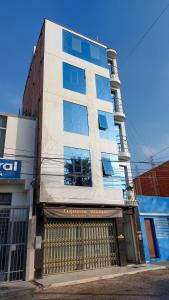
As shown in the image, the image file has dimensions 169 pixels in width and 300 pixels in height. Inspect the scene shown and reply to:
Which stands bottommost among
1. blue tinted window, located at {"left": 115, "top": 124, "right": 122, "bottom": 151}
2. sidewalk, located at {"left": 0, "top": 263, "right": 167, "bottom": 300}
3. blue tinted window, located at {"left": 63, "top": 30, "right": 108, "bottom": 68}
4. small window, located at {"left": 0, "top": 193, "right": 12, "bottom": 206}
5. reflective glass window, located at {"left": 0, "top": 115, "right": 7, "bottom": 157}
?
sidewalk, located at {"left": 0, "top": 263, "right": 167, "bottom": 300}

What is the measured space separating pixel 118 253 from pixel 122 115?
10.9m

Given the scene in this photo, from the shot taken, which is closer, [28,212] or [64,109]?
[28,212]

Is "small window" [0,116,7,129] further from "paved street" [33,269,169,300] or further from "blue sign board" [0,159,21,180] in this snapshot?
"paved street" [33,269,169,300]

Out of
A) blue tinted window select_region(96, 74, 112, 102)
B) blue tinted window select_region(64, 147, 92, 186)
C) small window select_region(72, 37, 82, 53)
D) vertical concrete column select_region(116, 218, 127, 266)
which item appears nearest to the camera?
vertical concrete column select_region(116, 218, 127, 266)

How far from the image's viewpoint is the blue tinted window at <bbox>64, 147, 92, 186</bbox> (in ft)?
46.7

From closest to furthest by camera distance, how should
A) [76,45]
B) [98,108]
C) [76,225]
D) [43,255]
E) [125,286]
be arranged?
1. [125,286]
2. [43,255]
3. [76,225]
4. [98,108]
5. [76,45]

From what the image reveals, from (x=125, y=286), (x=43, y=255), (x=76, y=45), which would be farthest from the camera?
(x=76, y=45)

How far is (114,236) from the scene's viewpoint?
1438 centimetres

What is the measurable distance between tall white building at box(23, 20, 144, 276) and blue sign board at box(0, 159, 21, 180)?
1.21 m

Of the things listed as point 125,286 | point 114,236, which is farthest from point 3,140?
point 125,286

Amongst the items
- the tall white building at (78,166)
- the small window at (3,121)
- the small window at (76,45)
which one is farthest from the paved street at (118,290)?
the small window at (76,45)

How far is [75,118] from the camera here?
16156 millimetres

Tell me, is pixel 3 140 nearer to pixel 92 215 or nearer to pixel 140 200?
pixel 92 215

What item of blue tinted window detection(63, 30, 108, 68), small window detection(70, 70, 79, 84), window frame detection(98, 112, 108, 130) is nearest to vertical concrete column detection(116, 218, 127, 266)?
window frame detection(98, 112, 108, 130)
